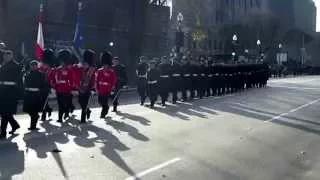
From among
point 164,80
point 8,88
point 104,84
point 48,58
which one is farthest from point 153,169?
point 164,80

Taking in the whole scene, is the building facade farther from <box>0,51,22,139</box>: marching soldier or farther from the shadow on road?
the shadow on road

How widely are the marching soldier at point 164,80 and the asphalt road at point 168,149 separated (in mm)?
4237

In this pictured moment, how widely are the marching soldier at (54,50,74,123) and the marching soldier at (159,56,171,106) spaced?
23.2 ft

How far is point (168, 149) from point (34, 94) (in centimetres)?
440

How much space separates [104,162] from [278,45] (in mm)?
99322

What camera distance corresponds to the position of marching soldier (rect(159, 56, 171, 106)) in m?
24.6

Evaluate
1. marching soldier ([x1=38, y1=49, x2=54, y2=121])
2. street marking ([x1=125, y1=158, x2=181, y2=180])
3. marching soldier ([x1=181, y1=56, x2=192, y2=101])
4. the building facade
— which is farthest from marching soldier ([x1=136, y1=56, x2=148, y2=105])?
the building facade

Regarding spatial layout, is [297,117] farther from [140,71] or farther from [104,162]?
[104,162]

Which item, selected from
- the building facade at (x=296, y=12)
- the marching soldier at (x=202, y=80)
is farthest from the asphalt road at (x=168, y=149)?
the building facade at (x=296, y=12)

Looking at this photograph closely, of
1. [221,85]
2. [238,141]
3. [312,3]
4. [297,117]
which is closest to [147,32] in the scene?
[221,85]

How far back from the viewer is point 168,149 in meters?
12.4

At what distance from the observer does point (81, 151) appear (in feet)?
39.5

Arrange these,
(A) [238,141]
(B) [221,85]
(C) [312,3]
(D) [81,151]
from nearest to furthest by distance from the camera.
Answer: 1. (D) [81,151]
2. (A) [238,141]
3. (B) [221,85]
4. (C) [312,3]

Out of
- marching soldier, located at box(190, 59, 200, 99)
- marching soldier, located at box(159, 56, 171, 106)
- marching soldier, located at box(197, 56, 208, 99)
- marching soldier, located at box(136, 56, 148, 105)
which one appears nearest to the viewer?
marching soldier, located at box(136, 56, 148, 105)
